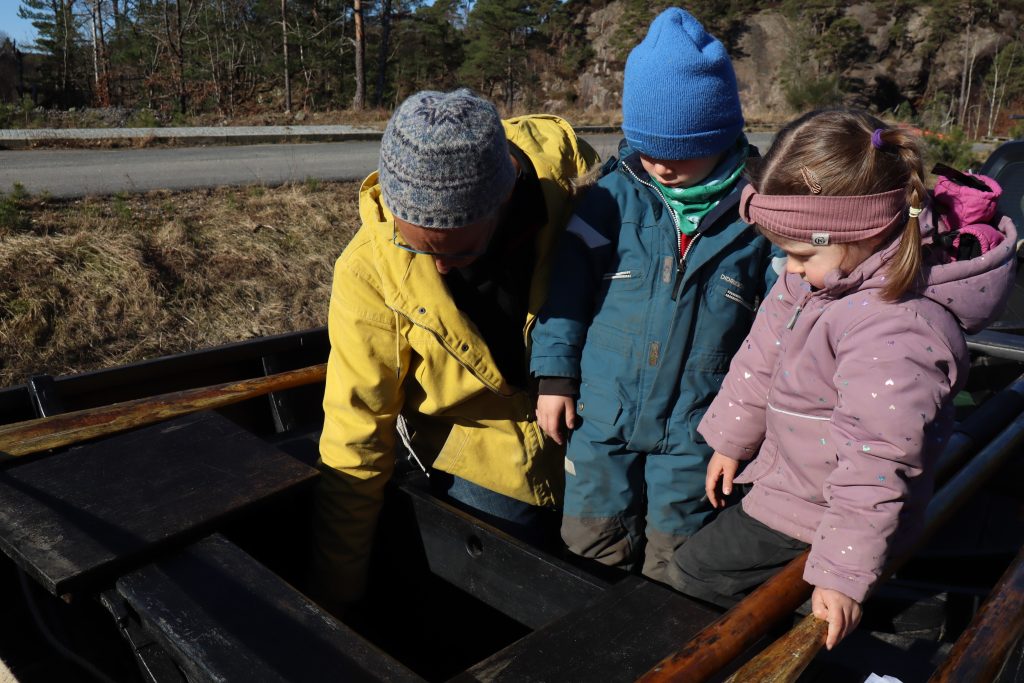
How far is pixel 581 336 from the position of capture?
224 centimetres

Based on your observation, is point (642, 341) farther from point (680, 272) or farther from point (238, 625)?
point (238, 625)

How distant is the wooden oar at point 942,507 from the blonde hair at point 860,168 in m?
0.56

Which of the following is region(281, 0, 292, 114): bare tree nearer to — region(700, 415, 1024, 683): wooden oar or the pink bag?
region(700, 415, 1024, 683): wooden oar

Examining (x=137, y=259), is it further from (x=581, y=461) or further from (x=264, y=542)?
(x=581, y=461)

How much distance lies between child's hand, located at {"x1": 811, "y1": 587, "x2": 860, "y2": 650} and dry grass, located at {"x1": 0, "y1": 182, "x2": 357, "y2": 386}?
5264 millimetres

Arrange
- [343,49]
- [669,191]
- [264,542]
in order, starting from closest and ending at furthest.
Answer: [669,191]
[264,542]
[343,49]

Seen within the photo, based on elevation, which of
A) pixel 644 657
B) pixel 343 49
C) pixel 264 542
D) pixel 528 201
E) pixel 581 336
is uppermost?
pixel 343 49

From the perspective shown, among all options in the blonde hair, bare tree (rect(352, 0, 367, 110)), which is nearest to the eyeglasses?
the blonde hair

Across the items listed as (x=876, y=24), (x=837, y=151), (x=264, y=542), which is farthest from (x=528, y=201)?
(x=876, y=24)

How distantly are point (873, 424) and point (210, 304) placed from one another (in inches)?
235

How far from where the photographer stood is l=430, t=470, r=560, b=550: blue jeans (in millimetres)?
2623

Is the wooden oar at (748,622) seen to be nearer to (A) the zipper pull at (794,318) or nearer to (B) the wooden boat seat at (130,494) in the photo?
(A) the zipper pull at (794,318)

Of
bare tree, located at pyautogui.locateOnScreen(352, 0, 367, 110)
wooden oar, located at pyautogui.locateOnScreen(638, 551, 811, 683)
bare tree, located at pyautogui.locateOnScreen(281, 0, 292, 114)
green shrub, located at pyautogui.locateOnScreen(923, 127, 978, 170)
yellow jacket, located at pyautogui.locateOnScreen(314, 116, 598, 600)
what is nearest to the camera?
wooden oar, located at pyautogui.locateOnScreen(638, 551, 811, 683)

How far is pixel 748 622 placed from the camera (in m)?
1.52
